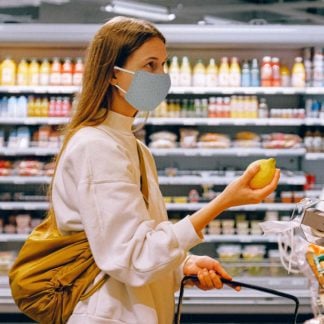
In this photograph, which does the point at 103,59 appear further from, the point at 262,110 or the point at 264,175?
the point at 262,110

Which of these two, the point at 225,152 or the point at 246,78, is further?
the point at 246,78

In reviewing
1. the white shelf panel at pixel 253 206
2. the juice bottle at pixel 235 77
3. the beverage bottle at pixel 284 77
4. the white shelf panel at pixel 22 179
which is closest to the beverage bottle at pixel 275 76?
the beverage bottle at pixel 284 77

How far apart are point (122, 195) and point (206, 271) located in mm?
312

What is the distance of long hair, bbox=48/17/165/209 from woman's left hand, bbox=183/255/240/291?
17.4 inches

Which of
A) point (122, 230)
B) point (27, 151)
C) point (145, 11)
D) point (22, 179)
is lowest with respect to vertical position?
point (22, 179)

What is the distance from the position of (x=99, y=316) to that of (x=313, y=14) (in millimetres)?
6933

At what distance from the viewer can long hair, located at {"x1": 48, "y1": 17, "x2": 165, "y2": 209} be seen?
4.77ft

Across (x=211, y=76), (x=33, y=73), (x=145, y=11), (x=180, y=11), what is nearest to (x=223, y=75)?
(x=211, y=76)

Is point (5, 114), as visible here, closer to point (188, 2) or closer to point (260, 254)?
point (260, 254)

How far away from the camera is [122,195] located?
53.1 inches

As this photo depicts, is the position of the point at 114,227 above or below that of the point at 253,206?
above

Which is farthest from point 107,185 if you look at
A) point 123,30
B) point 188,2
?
point 188,2

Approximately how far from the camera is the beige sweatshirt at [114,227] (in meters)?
1.32

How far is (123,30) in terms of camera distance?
145cm
